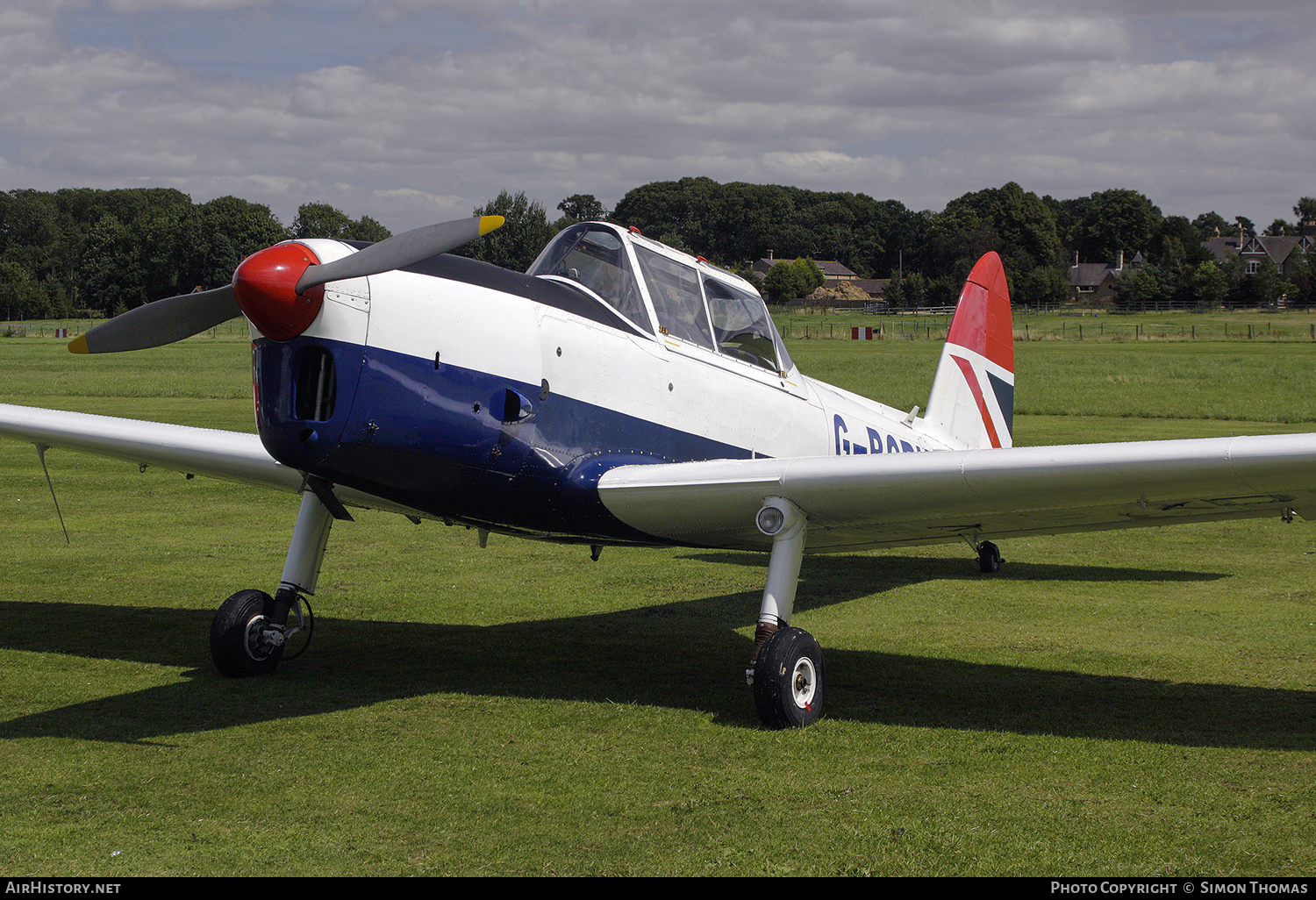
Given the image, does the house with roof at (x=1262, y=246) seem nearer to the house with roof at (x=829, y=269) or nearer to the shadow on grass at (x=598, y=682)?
the house with roof at (x=829, y=269)

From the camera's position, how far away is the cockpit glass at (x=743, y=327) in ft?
23.7

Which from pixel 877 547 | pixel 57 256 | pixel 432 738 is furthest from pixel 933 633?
pixel 57 256

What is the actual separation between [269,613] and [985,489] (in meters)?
4.47

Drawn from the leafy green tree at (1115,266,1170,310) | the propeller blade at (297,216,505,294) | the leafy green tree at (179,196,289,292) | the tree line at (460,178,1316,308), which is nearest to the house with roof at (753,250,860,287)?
the tree line at (460,178,1316,308)

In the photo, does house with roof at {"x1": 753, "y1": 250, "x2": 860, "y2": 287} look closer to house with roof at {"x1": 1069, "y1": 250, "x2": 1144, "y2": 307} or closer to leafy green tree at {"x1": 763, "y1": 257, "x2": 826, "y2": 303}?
leafy green tree at {"x1": 763, "y1": 257, "x2": 826, "y2": 303}

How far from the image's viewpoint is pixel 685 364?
6883mm

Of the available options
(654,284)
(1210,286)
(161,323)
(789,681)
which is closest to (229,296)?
(161,323)

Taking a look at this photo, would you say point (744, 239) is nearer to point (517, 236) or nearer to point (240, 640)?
point (517, 236)

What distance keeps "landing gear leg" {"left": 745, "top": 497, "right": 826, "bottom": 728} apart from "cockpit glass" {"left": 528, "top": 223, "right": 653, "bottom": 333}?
4.60 feet

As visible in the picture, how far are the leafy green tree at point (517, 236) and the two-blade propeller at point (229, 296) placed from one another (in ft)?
171

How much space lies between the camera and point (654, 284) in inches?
268

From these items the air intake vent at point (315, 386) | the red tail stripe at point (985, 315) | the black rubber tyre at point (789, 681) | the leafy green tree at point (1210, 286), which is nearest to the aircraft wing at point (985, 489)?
the black rubber tyre at point (789, 681)
